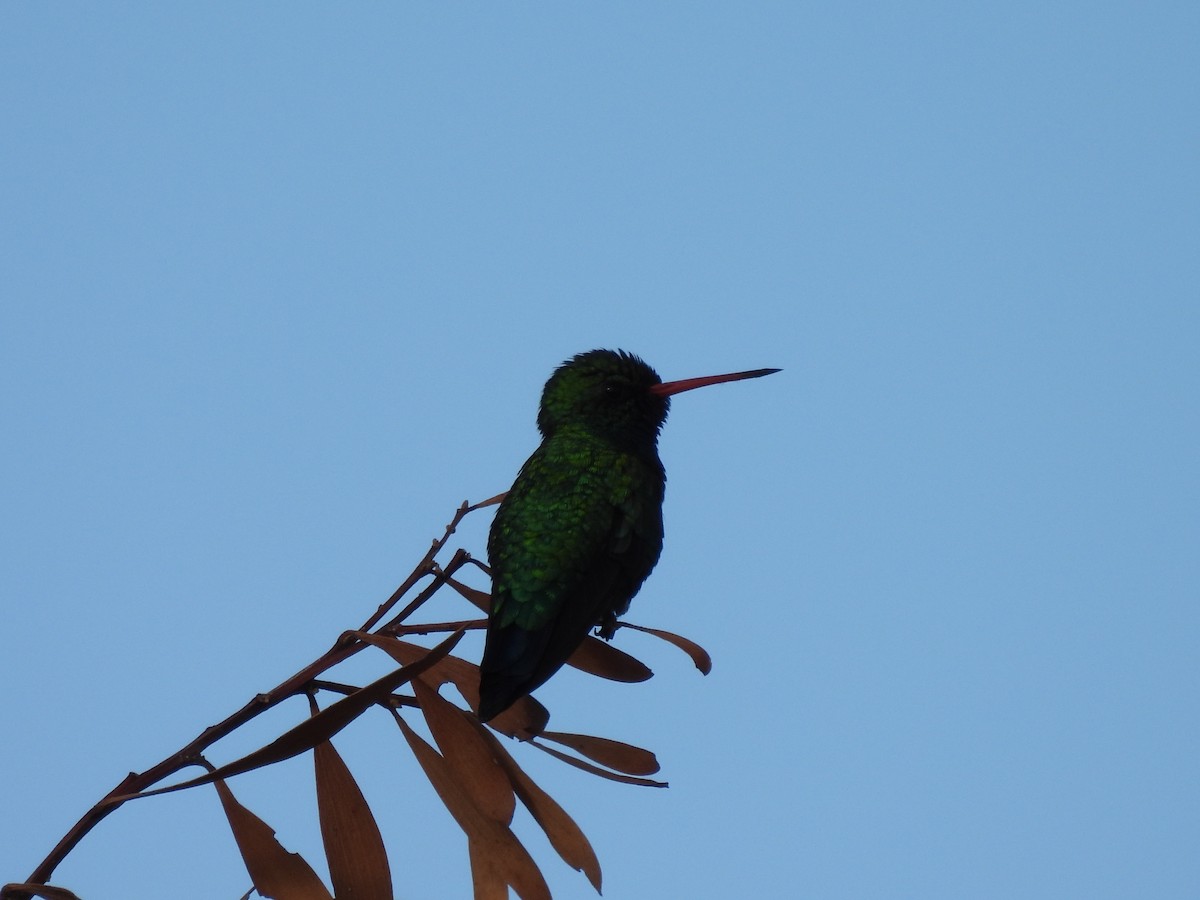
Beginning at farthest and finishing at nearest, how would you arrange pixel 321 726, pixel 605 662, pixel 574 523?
pixel 574 523, pixel 605 662, pixel 321 726

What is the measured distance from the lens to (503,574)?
7.69ft

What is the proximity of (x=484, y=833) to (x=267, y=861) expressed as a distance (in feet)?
1.12

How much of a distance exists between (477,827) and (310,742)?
419mm

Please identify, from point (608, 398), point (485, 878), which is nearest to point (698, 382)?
point (608, 398)

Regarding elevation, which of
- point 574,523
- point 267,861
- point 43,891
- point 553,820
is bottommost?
point 43,891

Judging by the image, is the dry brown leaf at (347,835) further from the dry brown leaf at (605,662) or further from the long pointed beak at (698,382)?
the long pointed beak at (698,382)

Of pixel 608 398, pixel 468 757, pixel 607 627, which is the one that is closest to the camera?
pixel 468 757

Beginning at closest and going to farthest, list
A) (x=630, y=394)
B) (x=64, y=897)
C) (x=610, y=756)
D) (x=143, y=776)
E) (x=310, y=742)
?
(x=64, y=897) < (x=143, y=776) < (x=310, y=742) < (x=610, y=756) < (x=630, y=394)

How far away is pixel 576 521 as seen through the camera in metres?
2.49

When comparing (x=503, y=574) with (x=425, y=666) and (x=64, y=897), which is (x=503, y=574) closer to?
(x=425, y=666)

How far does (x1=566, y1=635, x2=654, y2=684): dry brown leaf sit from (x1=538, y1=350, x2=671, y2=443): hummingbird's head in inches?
23.1

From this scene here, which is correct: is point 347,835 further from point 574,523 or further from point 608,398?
point 608,398

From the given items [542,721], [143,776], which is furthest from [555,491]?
[143,776]

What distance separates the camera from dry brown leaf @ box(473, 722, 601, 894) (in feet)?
6.46
